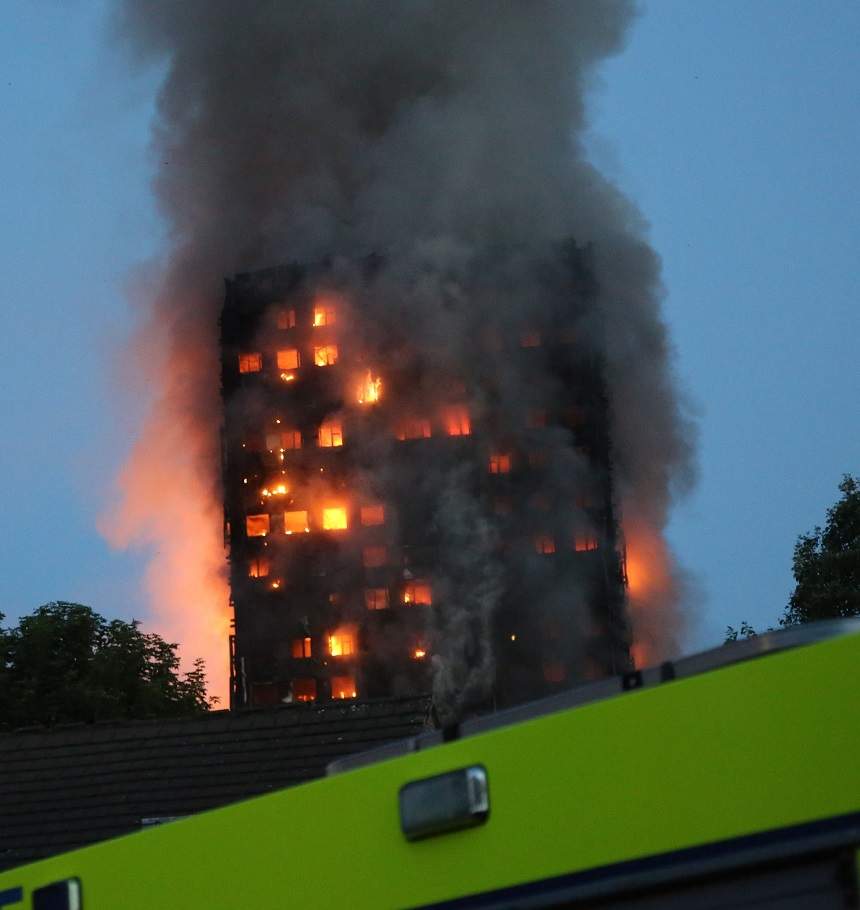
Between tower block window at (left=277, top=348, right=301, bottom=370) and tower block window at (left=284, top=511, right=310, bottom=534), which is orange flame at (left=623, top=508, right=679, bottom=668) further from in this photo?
tower block window at (left=277, top=348, right=301, bottom=370)

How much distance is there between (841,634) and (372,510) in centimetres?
7541

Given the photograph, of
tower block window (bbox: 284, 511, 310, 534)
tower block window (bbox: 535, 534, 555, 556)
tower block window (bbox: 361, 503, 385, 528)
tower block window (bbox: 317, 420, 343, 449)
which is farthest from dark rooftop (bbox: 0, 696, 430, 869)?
tower block window (bbox: 317, 420, 343, 449)

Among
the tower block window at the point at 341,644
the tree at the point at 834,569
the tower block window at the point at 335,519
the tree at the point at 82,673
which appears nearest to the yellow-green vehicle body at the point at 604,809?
the tree at the point at 834,569

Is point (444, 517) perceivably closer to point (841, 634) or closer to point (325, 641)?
point (325, 641)

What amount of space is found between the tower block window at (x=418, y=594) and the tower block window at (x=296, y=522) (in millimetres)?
6515

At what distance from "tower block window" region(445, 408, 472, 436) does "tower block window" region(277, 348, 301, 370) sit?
8.74 meters

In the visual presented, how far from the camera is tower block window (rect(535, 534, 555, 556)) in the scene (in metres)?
77.9

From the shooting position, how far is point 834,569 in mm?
39781

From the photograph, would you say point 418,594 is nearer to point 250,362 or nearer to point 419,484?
point 419,484

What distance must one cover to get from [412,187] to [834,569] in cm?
4942

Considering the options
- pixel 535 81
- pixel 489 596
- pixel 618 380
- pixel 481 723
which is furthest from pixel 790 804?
pixel 535 81

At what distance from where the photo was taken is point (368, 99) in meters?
88.3

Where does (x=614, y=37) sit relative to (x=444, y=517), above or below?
above

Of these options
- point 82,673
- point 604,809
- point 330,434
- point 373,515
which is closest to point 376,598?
point 373,515
